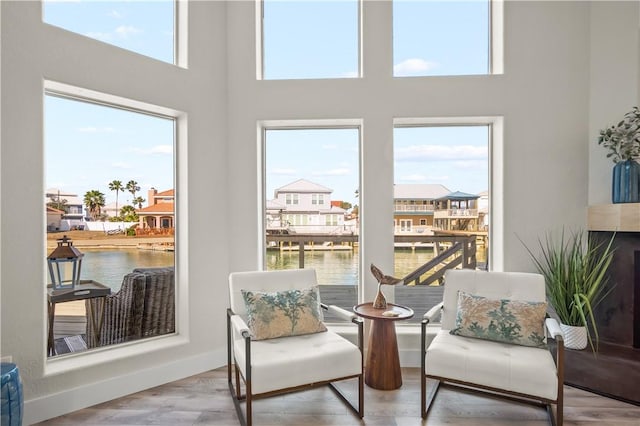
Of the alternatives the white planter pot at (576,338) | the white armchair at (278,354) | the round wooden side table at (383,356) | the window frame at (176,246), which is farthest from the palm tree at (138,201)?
the white planter pot at (576,338)

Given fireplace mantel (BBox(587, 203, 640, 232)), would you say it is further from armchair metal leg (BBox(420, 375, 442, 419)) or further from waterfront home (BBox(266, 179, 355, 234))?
waterfront home (BBox(266, 179, 355, 234))

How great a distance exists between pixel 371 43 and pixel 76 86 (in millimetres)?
2387

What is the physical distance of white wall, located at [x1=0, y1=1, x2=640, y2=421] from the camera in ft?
10.2

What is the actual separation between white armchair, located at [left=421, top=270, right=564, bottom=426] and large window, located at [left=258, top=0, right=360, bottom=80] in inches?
86.2

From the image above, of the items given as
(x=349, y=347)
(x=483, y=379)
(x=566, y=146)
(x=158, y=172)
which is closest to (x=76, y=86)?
(x=158, y=172)

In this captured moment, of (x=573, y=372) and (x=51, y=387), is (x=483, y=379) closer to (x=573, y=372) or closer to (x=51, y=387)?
(x=573, y=372)

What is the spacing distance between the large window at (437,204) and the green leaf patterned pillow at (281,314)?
1.07m

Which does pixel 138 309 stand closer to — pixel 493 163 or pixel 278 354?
pixel 278 354

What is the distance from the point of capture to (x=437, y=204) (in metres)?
3.45

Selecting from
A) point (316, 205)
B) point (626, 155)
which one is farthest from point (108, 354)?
point (626, 155)

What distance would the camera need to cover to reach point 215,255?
3.29 m

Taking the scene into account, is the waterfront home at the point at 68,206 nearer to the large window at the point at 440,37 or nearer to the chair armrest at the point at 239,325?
the chair armrest at the point at 239,325

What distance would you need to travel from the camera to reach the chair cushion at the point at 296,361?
2.19 m

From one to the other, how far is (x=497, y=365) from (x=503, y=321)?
15.1 inches
